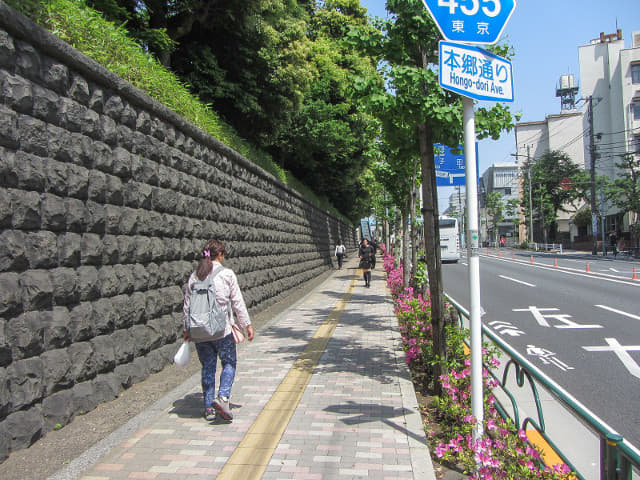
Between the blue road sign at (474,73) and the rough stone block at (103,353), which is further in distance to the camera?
the rough stone block at (103,353)

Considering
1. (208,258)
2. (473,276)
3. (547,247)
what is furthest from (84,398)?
(547,247)

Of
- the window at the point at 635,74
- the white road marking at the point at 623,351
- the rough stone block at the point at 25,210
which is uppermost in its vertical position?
the window at the point at 635,74

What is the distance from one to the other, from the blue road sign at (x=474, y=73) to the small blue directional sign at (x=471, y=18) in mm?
118

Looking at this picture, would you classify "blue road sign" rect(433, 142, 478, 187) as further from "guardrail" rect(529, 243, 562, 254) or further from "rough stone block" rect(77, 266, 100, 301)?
"guardrail" rect(529, 243, 562, 254)

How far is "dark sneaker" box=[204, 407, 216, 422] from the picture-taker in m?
4.21

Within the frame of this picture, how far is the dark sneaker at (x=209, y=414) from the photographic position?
421 cm

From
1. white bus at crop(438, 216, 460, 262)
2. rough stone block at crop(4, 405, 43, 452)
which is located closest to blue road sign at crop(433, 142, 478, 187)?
rough stone block at crop(4, 405, 43, 452)

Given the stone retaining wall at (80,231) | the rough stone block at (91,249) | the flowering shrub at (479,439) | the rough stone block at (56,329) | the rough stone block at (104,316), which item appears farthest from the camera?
the rough stone block at (104,316)

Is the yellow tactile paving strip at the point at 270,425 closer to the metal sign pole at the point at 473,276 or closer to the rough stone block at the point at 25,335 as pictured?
the metal sign pole at the point at 473,276

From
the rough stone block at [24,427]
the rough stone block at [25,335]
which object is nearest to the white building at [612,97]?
the rough stone block at [25,335]

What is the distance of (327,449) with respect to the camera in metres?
3.63

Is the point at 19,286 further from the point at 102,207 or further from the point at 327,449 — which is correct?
the point at 327,449

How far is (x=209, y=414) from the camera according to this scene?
4242 mm

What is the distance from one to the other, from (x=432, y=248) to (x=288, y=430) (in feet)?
7.44
